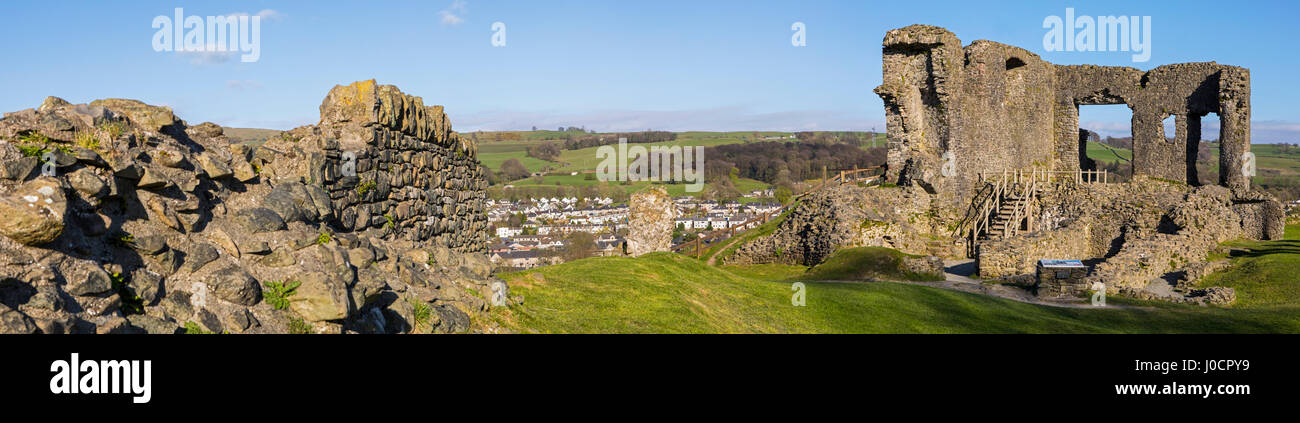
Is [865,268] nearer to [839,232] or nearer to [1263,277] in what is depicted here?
[839,232]

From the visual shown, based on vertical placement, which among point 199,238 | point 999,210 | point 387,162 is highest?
point 387,162

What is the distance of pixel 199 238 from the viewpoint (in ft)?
23.9

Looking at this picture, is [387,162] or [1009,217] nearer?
[387,162]

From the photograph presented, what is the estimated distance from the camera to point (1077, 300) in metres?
19.6

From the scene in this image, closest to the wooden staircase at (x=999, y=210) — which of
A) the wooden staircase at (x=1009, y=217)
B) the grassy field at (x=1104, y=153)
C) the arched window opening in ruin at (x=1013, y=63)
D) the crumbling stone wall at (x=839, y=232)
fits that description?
the wooden staircase at (x=1009, y=217)

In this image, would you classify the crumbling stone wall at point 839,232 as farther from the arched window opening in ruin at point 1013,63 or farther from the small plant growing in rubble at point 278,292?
the small plant growing in rubble at point 278,292

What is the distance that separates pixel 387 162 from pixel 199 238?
488 centimetres

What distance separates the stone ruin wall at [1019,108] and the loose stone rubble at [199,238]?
23558 millimetres

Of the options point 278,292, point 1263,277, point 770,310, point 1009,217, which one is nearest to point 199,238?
point 278,292

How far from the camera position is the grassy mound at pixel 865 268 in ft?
74.3

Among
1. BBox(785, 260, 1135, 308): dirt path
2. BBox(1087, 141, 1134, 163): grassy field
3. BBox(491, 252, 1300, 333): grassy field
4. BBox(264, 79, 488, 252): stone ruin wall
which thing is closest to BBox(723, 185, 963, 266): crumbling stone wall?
BBox(785, 260, 1135, 308): dirt path

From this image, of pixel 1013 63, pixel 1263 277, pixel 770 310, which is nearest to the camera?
pixel 770 310
